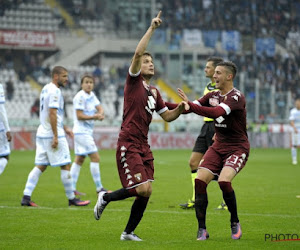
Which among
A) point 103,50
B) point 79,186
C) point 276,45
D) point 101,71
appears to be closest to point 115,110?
point 101,71

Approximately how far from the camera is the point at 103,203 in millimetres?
7910

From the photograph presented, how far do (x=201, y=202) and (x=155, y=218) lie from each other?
1887 millimetres

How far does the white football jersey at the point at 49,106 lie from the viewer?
35.4ft

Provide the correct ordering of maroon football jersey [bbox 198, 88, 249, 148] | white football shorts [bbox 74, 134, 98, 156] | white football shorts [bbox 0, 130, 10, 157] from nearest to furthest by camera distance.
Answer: maroon football jersey [bbox 198, 88, 249, 148], white football shorts [bbox 0, 130, 10, 157], white football shorts [bbox 74, 134, 98, 156]

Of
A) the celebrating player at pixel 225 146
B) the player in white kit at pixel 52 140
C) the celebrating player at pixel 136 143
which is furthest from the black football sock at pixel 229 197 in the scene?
the player in white kit at pixel 52 140

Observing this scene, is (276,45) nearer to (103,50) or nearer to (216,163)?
(103,50)

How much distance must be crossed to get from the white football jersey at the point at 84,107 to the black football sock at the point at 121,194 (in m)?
5.37

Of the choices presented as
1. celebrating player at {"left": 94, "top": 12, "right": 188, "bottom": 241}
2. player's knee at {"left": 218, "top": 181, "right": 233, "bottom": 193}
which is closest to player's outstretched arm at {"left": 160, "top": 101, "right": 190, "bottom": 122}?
celebrating player at {"left": 94, "top": 12, "right": 188, "bottom": 241}

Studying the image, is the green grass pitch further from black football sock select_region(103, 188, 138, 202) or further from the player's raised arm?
the player's raised arm

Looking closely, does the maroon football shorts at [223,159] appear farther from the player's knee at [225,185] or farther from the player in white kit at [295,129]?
the player in white kit at [295,129]

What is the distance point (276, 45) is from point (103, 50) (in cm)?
1204

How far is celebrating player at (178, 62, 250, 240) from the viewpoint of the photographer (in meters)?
7.77

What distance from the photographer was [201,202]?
783 centimetres

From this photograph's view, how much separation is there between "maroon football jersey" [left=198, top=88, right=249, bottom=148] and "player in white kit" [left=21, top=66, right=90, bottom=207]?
139 inches
